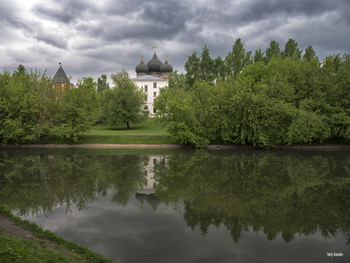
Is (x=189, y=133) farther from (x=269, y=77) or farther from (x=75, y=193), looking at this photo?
(x=75, y=193)

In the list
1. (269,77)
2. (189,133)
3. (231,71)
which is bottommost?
(189,133)

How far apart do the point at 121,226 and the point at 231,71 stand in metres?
60.0

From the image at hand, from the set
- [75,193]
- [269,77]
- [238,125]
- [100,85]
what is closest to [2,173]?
[75,193]

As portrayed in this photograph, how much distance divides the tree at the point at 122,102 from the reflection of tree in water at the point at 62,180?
2668cm

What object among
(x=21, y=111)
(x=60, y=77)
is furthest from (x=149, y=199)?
(x=60, y=77)

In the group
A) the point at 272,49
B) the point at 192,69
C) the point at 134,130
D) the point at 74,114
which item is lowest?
the point at 134,130

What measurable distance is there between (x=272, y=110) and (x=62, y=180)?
2818cm

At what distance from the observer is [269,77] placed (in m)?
42.0

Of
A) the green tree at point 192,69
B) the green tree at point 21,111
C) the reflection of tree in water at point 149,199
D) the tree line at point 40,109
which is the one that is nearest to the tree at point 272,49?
the green tree at point 192,69

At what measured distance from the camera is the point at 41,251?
8.03 m

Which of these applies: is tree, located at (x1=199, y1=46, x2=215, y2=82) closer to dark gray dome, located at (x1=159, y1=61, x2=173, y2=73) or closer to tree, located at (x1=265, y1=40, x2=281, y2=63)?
tree, located at (x1=265, y1=40, x2=281, y2=63)

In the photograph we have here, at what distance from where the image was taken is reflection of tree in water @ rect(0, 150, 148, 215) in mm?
14766

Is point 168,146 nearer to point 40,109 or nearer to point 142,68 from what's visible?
point 40,109

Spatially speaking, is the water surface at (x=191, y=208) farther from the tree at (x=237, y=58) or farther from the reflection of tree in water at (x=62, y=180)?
the tree at (x=237, y=58)
